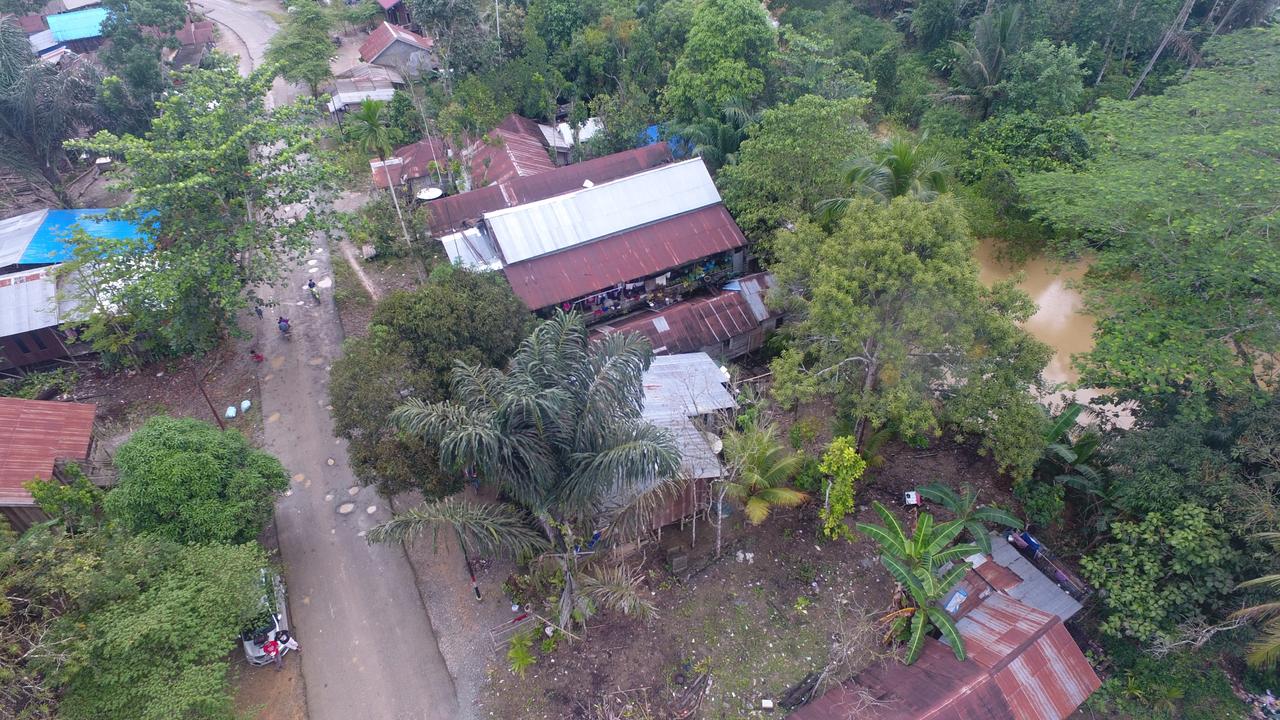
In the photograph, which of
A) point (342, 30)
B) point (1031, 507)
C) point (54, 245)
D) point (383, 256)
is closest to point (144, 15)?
point (342, 30)

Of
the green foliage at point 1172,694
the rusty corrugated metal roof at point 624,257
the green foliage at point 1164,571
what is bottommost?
the green foliage at point 1172,694

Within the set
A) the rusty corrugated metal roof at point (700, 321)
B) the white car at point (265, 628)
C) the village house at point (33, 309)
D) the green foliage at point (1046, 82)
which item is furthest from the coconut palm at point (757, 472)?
the green foliage at point (1046, 82)

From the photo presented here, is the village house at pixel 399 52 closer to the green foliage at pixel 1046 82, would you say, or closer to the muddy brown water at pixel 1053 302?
the green foliage at pixel 1046 82

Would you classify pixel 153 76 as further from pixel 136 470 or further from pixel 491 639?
pixel 491 639

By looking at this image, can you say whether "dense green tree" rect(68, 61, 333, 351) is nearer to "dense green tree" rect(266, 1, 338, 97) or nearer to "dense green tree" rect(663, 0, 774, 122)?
"dense green tree" rect(266, 1, 338, 97)

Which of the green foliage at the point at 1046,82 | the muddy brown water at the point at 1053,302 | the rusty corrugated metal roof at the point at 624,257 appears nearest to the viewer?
the rusty corrugated metal roof at the point at 624,257

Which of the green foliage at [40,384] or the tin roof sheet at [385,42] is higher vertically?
the tin roof sheet at [385,42]

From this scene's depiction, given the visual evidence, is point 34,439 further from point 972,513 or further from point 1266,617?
point 1266,617
